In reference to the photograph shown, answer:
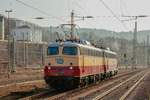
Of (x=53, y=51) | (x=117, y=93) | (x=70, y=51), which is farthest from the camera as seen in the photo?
(x=53, y=51)

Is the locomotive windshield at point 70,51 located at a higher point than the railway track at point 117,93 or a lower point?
higher

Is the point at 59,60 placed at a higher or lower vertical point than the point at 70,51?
lower

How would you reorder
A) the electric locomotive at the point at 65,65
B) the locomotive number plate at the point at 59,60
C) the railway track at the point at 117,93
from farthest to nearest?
the locomotive number plate at the point at 59,60 < the electric locomotive at the point at 65,65 < the railway track at the point at 117,93

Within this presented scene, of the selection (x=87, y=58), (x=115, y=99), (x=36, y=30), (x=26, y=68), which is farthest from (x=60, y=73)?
(x=36, y=30)

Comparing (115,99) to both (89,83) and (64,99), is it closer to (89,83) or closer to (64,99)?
(64,99)

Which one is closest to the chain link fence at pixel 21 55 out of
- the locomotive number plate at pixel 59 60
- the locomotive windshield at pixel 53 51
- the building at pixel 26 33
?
the locomotive windshield at pixel 53 51

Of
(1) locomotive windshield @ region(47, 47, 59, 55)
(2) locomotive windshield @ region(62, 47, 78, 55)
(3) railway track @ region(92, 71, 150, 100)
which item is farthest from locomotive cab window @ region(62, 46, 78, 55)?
(3) railway track @ region(92, 71, 150, 100)

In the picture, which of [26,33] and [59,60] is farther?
[26,33]

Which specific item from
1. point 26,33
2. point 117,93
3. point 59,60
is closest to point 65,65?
point 59,60

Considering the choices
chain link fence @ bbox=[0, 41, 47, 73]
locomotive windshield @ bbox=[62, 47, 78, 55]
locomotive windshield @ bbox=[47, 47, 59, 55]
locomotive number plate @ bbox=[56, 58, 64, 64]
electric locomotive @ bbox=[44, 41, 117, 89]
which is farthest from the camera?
chain link fence @ bbox=[0, 41, 47, 73]

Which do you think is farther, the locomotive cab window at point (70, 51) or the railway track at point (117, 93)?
the locomotive cab window at point (70, 51)

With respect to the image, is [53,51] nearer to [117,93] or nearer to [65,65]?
[65,65]

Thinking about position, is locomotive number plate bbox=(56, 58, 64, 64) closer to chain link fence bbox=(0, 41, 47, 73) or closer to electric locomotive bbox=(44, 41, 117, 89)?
electric locomotive bbox=(44, 41, 117, 89)

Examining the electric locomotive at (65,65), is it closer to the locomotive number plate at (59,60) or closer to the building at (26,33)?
the locomotive number plate at (59,60)
